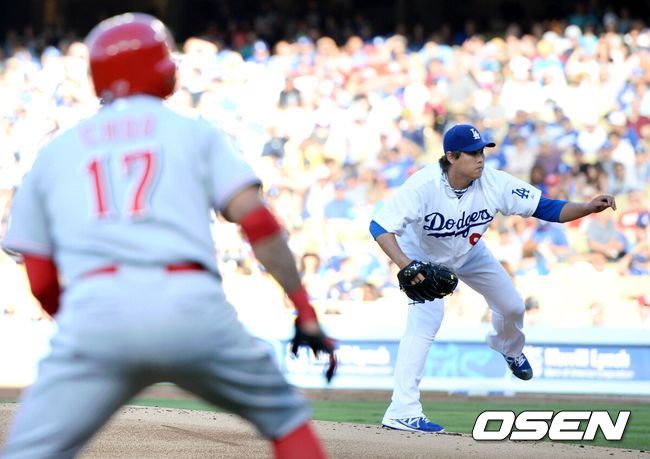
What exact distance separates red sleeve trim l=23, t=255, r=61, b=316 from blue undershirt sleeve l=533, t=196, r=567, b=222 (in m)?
4.98

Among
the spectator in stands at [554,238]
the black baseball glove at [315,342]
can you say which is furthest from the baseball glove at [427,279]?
the spectator in stands at [554,238]

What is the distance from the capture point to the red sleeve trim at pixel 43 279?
329 cm

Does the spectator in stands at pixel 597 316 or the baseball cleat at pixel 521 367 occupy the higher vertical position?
the baseball cleat at pixel 521 367

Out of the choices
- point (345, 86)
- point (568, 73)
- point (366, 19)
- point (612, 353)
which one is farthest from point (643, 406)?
point (366, 19)

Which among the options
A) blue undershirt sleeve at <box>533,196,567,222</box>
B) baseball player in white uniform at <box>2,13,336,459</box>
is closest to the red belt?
baseball player in white uniform at <box>2,13,336,459</box>

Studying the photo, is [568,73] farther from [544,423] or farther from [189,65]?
[544,423]

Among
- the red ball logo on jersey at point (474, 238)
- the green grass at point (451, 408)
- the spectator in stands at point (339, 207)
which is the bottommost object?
the green grass at point (451, 408)

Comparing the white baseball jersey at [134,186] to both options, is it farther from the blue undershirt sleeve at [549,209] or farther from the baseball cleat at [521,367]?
the baseball cleat at [521,367]

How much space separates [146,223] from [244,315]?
34.4ft

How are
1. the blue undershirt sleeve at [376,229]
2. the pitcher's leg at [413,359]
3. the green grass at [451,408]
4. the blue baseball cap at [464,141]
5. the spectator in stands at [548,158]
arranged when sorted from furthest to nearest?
the spectator in stands at [548,158] < the green grass at [451,408] < the pitcher's leg at [413,359] < the blue baseball cap at [464,141] < the blue undershirt sleeve at [376,229]

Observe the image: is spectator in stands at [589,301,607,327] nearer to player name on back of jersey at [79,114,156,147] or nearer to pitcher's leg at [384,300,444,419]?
pitcher's leg at [384,300,444,419]

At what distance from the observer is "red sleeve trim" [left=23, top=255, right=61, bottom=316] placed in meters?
3.29

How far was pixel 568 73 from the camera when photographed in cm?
1644

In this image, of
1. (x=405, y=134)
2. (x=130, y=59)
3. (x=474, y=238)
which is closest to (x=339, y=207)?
(x=405, y=134)
